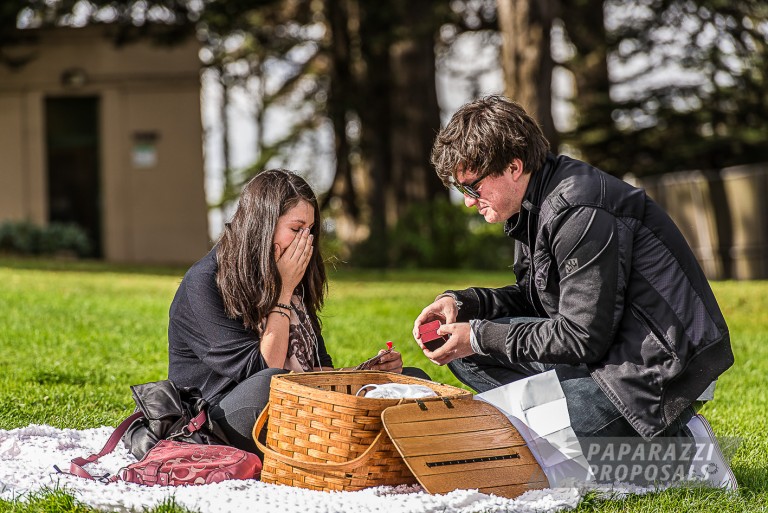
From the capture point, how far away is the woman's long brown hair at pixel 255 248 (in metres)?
4.34

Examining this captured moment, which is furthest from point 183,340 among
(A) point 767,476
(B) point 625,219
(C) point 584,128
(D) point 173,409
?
(C) point 584,128

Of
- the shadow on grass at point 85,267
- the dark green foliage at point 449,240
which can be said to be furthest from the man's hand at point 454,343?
the dark green foliage at point 449,240

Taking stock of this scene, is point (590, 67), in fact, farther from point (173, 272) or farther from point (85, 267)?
point (85, 267)

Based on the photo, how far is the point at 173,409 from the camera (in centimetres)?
422

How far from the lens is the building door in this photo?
1903 cm

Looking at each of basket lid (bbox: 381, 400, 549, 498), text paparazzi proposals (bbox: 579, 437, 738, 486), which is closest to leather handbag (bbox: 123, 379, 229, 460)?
basket lid (bbox: 381, 400, 549, 498)

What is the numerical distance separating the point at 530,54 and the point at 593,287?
1164 cm

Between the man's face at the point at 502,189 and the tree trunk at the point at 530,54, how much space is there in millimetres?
10947

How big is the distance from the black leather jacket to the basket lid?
288mm

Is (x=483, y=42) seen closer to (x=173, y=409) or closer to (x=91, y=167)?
(x=91, y=167)

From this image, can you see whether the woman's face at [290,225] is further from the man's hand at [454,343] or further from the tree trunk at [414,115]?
the tree trunk at [414,115]

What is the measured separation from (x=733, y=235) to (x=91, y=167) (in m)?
11.8

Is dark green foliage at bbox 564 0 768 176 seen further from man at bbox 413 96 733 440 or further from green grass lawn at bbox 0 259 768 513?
man at bbox 413 96 733 440

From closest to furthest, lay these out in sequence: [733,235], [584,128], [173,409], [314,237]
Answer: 1. [173,409]
2. [314,237]
3. [733,235]
4. [584,128]
